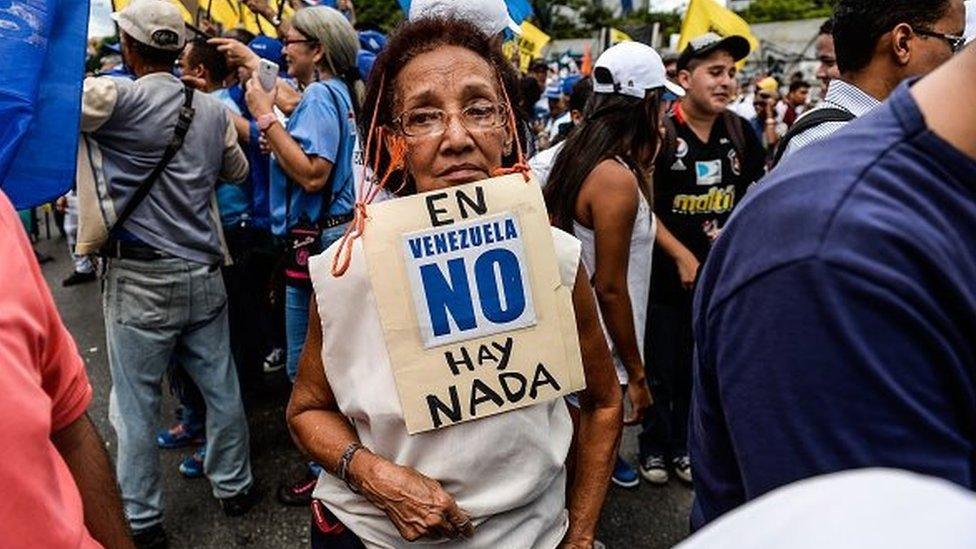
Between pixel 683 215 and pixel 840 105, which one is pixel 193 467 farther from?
pixel 840 105

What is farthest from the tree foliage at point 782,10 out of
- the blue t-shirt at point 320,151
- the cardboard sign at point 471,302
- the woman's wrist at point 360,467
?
the woman's wrist at point 360,467

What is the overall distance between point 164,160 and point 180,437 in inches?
63.6

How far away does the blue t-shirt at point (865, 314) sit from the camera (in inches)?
27.5

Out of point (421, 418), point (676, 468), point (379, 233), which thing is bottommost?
point (676, 468)

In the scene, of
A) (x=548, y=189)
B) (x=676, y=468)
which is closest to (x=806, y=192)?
(x=548, y=189)

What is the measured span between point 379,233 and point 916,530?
3.66 ft

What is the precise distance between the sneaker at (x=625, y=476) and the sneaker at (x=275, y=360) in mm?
2310

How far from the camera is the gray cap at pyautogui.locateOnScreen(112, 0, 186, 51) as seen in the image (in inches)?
105

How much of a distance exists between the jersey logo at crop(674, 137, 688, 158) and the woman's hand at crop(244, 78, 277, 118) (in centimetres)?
179

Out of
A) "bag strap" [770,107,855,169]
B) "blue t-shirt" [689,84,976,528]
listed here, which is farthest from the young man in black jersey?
"blue t-shirt" [689,84,976,528]

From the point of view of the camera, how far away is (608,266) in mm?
2523

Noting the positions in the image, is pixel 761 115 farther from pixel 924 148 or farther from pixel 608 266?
pixel 924 148

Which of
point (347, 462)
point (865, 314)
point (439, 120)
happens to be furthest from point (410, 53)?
point (865, 314)

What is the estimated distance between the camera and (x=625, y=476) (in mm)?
3387
